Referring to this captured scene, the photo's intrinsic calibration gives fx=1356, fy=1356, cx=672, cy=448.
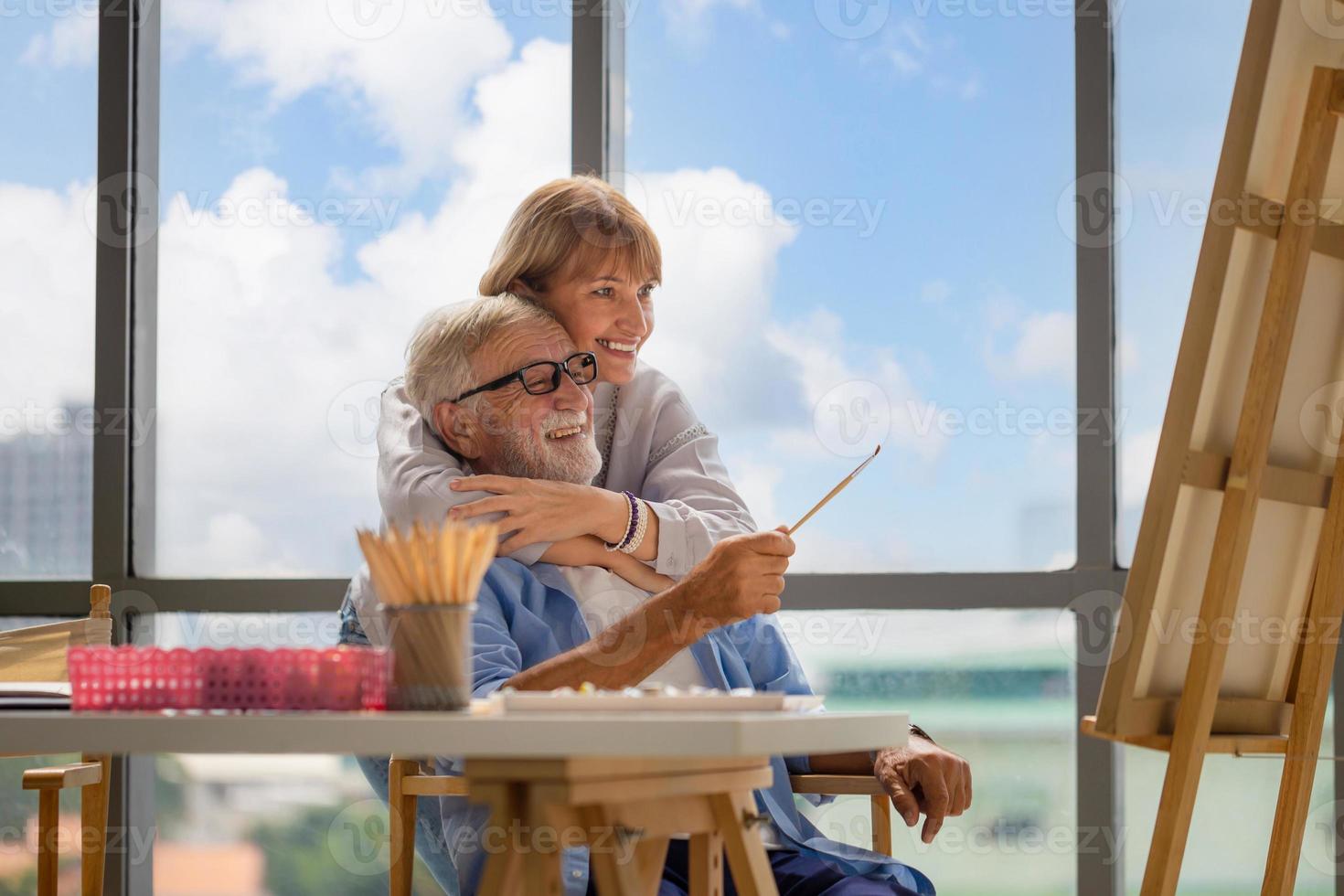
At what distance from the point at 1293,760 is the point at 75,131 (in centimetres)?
293

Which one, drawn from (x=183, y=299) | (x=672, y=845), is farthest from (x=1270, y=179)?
(x=183, y=299)

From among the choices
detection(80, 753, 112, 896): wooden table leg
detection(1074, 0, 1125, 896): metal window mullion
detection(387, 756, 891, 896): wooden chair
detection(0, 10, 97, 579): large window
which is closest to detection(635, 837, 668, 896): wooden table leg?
detection(387, 756, 891, 896): wooden chair

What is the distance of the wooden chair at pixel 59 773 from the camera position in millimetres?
2324

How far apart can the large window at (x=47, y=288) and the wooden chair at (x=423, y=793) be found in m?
1.37

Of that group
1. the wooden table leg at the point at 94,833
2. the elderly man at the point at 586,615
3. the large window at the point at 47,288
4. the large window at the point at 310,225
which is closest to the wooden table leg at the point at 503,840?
the elderly man at the point at 586,615

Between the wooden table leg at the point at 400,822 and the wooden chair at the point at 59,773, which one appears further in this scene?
the wooden chair at the point at 59,773

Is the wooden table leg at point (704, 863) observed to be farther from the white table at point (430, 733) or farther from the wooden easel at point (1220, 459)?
the wooden easel at point (1220, 459)

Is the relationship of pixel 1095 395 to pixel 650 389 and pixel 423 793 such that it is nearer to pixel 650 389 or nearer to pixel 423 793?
pixel 650 389

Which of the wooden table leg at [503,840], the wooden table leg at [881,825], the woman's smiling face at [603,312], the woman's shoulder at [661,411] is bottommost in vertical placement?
the wooden table leg at [881,825]

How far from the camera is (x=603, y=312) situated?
2.36 m

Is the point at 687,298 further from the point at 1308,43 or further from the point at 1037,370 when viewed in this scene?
the point at 1308,43

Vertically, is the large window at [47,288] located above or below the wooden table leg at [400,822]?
above

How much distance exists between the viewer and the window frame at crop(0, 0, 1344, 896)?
279 cm

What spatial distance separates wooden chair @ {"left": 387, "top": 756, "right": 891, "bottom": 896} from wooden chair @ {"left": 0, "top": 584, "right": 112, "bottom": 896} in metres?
0.58
